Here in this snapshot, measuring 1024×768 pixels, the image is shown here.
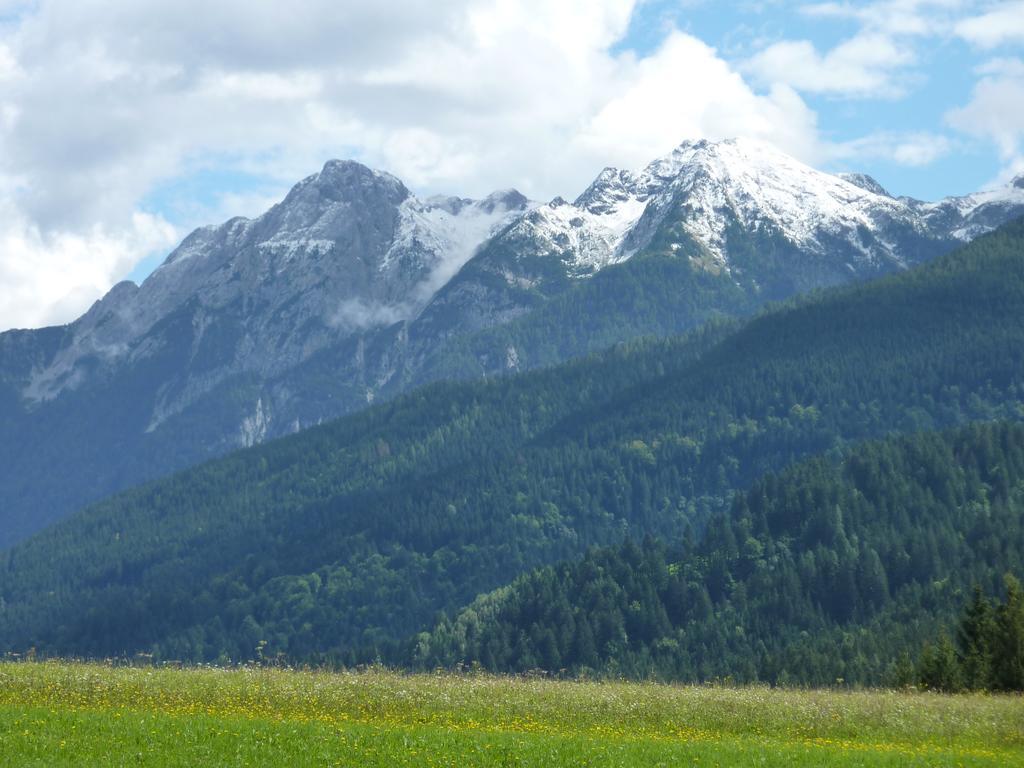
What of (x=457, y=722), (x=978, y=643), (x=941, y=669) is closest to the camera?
(x=457, y=722)

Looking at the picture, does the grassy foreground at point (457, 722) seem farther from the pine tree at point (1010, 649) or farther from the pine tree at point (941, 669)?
the pine tree at point (941, 669)

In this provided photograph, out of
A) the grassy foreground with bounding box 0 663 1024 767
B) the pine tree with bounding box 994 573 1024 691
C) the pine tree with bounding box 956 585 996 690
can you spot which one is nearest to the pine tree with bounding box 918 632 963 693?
the pine tree with bounding box 956 585 996 690

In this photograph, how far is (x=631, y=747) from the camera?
180 ft

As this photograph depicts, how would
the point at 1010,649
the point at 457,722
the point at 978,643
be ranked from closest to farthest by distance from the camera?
the point at 457,722 → the point at 1010,649 → the point at 978,643

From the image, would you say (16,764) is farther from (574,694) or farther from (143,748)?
(574,694)

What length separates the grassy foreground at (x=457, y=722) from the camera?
51.8m

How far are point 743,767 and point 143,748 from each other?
21.8 m

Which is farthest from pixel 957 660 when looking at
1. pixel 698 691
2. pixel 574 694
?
pixel 574 694

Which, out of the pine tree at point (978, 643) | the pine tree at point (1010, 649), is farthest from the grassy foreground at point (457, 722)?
the pine tree at point (978, 643)

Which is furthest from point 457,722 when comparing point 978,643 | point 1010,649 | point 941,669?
point 978,643

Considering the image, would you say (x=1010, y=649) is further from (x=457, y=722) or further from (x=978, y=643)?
(x=457, y=722)

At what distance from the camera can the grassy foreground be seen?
51781mm

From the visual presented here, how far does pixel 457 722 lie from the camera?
61.4 metres

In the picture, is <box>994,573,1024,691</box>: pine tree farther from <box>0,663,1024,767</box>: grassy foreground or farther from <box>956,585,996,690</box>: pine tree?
<box>0,663,1024,767</box>: grassy foreground
